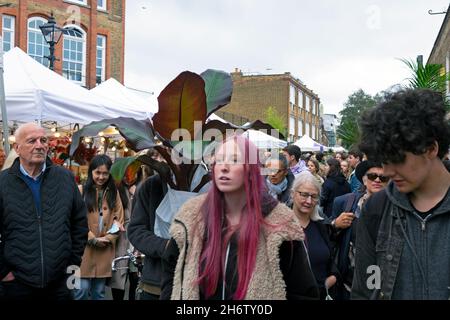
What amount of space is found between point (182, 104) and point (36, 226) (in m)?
1.46

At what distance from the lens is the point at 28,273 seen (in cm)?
354

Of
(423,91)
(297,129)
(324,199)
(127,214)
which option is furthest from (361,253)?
(297,129)

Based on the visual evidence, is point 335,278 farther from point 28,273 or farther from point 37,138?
point 37,138

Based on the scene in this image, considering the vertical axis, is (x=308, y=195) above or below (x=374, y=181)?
below

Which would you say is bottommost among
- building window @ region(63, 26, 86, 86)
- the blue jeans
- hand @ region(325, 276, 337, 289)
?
the blue jeans

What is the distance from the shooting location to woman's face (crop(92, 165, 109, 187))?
4965 millimetres

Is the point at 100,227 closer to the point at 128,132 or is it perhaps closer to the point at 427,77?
the point at 128,132

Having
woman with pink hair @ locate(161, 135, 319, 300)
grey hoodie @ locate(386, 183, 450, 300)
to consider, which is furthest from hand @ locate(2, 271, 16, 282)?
grey hoodie @ locate(386, 183, 450, 300)

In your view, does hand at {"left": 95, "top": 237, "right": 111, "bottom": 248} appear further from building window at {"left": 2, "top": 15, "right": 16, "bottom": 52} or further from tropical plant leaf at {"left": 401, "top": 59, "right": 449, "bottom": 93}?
building window at {"left": 2, "top": 15, "right": 16, "bottom": 52}

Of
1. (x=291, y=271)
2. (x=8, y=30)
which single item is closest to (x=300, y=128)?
(x=8, y=30)

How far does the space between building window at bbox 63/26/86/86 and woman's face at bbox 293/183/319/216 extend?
74.6 ft

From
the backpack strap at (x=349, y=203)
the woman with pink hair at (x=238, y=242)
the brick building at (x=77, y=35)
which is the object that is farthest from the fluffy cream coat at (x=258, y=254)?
the brick building at (x=77, y=35)

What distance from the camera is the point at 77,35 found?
25.8m
